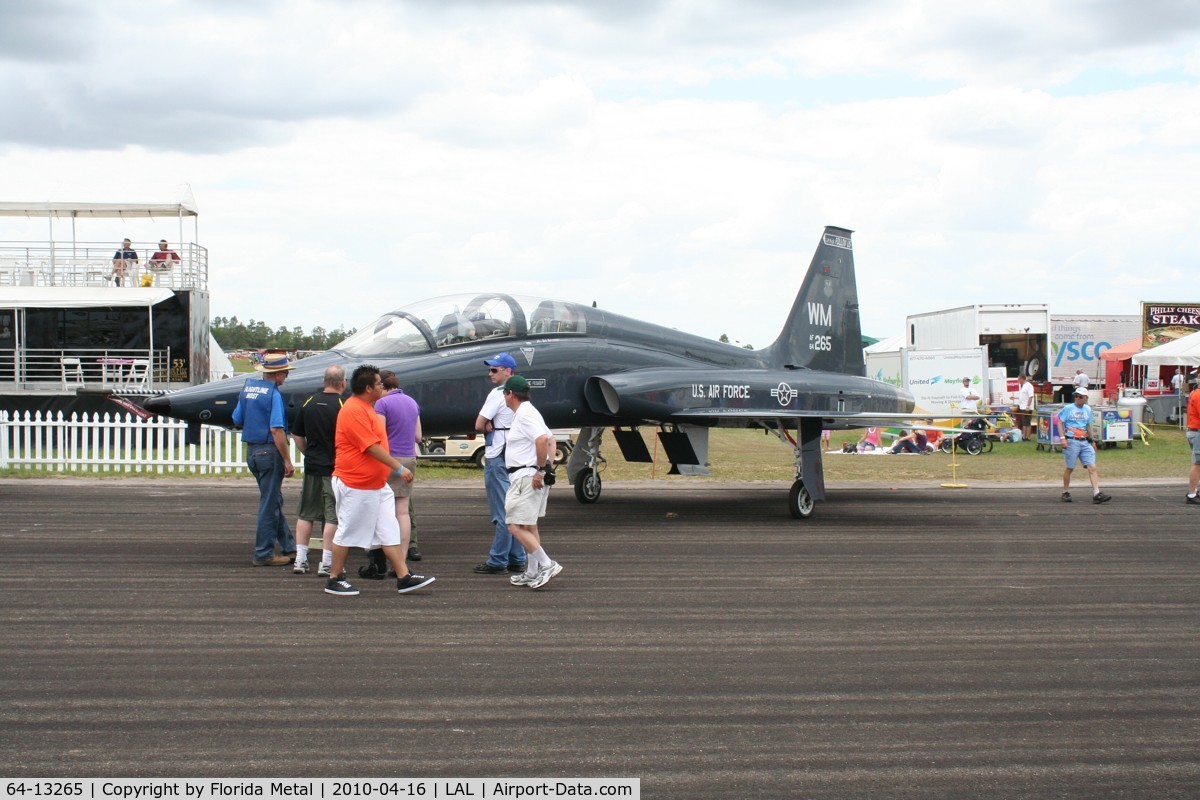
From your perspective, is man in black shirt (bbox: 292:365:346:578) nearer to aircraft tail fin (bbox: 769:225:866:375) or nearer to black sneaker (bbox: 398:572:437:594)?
black sneaker (bbox: 398:572:437:594)

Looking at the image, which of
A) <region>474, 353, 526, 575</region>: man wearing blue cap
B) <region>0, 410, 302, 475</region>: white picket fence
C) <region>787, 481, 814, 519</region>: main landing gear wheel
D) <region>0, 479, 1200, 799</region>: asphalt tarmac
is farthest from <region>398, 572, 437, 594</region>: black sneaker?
<region>0, 410, 302, 475</region>: white picket fence

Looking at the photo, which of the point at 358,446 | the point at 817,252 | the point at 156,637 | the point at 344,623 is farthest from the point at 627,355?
the point at 156,637

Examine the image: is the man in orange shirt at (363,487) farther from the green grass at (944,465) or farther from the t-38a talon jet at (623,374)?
the green grass at (944,465)

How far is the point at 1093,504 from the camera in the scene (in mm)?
16109

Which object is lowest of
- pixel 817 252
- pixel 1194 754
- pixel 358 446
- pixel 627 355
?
pixel 1194 754

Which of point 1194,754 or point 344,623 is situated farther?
point 344,623

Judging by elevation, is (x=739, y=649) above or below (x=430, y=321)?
below

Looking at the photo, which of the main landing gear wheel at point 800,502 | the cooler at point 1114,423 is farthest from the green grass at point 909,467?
the main landing gear wheel at point 800,502

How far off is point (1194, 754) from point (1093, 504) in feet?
38.9

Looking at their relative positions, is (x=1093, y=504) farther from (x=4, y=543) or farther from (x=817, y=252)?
(x=4, y=543)

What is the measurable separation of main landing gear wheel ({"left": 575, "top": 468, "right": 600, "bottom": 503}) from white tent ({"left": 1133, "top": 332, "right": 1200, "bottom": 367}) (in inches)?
868

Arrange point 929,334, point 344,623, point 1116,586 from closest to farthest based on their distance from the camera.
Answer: point 344,623
point 1116,586
point 929,334

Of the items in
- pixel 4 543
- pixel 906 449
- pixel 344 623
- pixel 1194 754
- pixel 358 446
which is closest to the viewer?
pixel 1194 754

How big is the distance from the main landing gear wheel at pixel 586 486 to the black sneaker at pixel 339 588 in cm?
702
